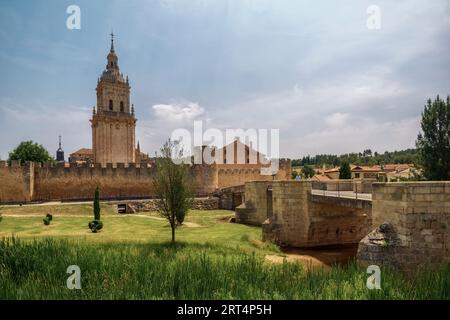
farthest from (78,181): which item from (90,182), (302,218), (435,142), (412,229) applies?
(435,142)

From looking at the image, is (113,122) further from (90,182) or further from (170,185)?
(170,185)

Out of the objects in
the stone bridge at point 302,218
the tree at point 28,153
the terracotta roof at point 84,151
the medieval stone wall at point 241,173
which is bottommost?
the stone bridge at point 302,218

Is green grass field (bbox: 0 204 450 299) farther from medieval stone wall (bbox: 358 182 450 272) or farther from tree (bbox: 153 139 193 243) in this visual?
tree (bbox: 153 139 193 243)

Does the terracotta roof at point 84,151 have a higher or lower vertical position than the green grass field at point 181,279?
higher

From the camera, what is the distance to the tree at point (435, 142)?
974 inches

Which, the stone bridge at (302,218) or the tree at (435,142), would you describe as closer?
the stone bridge at (302,218)

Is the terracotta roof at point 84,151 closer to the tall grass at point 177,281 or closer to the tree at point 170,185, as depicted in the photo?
the tree at point 170,185

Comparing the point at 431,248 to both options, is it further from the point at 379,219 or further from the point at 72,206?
the point at 72,206

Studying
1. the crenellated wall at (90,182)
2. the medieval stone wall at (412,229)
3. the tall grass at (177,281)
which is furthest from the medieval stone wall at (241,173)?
the tall grass at (177,281)

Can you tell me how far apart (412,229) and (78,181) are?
35.1m

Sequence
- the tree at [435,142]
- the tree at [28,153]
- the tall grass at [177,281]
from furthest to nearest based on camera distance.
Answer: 1. the tree at [28,153]
2. the tree at [435,142]
3. the tall grass at [177,281]

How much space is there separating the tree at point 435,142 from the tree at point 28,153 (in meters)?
56.4

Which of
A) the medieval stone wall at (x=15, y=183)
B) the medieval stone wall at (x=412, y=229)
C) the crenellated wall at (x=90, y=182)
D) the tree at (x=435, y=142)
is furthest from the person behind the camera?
the crenellated wall at (x=90, y=182)

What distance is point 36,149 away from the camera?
172 feet
